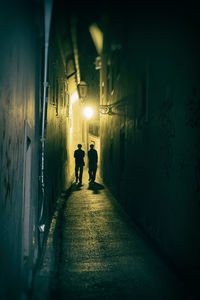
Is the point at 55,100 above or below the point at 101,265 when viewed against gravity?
above

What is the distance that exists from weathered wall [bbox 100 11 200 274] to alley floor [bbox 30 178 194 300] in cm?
34

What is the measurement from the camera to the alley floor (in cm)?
429

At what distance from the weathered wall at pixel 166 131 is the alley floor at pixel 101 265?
34 centimetres

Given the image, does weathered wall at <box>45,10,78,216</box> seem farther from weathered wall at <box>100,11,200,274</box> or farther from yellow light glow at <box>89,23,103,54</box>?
weathered wall at <box>100,11,200,274</box>

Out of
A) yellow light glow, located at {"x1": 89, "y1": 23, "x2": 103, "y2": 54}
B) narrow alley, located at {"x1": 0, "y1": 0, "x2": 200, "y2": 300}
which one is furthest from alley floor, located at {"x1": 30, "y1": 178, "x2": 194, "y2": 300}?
yellow light glow, located at {"x1": 89, "y1": 23, "x2": 103, "y2": 54}

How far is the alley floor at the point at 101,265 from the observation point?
14.1ft

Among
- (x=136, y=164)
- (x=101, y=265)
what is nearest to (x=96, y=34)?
(x=101, y=265)

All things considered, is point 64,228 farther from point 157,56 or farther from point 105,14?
point 105,14

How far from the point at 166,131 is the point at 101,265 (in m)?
2.53

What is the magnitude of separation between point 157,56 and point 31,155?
3.13 m

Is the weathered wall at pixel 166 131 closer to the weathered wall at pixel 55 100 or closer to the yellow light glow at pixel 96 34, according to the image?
the yellow light glow at pixel 96 34

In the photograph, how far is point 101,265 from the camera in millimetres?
5328

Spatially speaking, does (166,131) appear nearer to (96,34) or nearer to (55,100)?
(96,34)

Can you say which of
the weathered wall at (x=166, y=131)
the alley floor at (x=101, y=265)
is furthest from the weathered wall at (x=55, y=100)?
the alley floor at (x=101, y=265)
